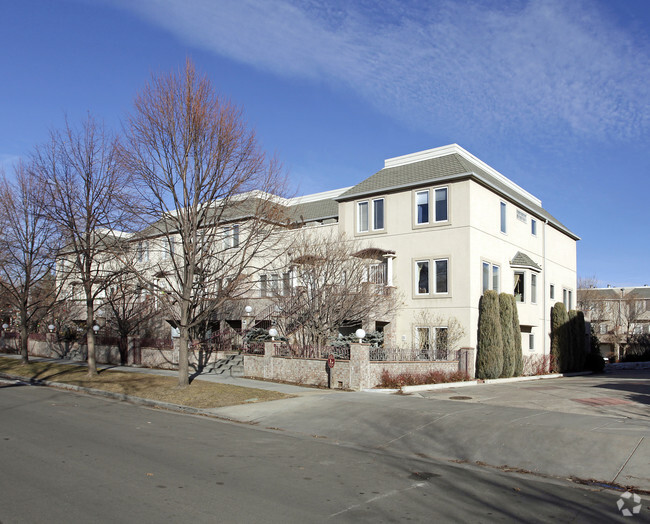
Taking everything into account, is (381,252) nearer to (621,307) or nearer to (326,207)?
(326,207)

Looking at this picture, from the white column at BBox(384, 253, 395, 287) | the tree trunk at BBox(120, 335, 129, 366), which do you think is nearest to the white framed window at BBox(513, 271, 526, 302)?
the white column at BBox(384, 253, 395, 287)

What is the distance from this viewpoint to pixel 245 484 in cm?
788

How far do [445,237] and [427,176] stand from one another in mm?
3312

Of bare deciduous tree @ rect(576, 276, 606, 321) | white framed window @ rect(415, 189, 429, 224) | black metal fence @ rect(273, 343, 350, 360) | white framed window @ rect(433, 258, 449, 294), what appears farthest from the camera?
bare deciduous tree @ rect(576, 276, 606, 321)

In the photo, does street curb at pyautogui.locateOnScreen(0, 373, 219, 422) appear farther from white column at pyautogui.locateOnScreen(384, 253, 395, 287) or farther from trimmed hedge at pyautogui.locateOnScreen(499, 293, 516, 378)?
trimmed hedge at pyautogui.locateOnScreen(499, 293, 516, 378)

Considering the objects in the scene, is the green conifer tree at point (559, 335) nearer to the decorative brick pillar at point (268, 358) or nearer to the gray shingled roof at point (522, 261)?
the gray shingled roof at point (522, 261)

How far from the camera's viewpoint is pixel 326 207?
121 ft

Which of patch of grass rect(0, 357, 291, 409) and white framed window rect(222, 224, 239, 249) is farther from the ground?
white framed window rect(222, 224, 239, 249)

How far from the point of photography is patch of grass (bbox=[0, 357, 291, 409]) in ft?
57.1

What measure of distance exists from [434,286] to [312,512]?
21.3 metres

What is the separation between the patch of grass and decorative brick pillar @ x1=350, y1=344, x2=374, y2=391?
2.57 meters

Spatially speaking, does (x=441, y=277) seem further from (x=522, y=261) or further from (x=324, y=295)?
(x=324, y=295)

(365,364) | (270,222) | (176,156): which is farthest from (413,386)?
(176,156)

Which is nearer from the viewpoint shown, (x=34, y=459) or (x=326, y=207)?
(x=34, y=459)
